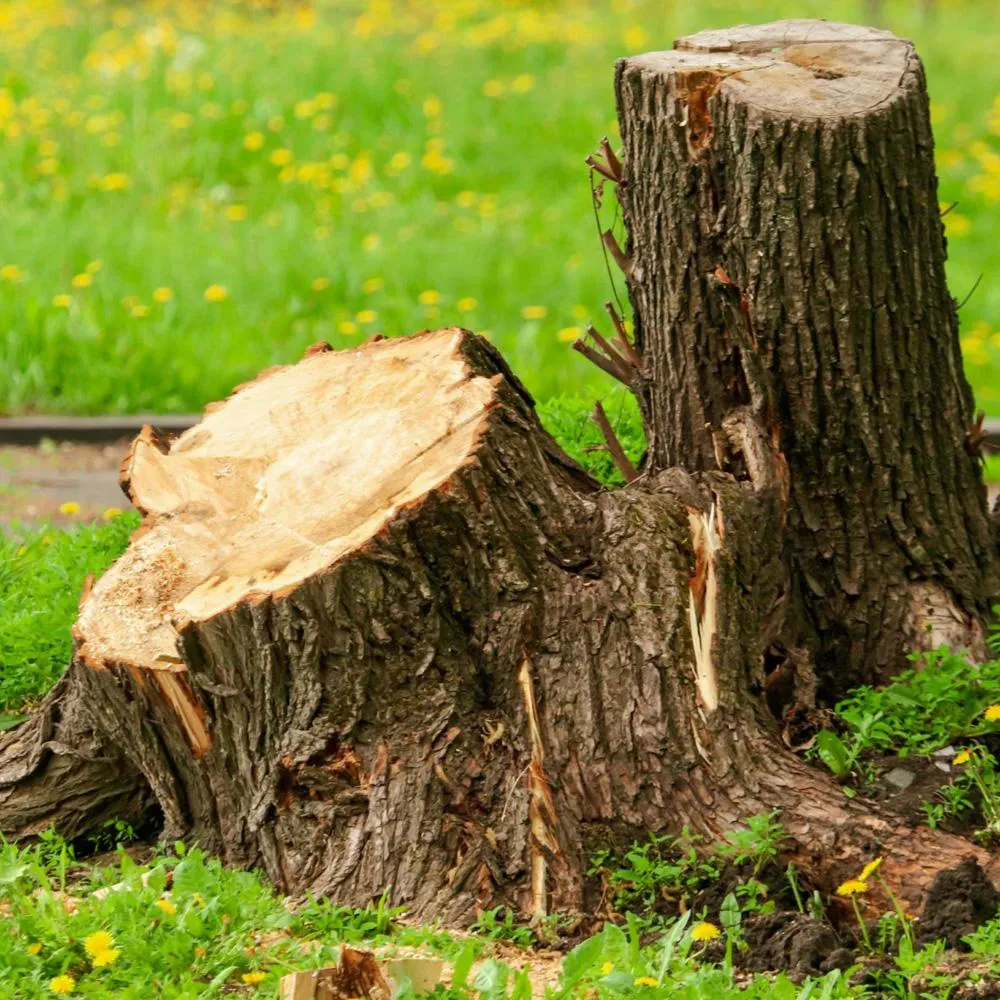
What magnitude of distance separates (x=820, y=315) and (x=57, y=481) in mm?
3852

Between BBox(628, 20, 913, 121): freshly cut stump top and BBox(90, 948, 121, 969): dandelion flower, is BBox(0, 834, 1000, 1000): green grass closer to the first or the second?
BBox(90, 948, 121, 969): dandelion flower

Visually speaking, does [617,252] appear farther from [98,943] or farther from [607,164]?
[98,943]

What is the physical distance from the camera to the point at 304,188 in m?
9.17

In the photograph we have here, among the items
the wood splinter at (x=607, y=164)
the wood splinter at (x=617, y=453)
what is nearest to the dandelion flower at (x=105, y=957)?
the wood splinter at (x=617, y=453)

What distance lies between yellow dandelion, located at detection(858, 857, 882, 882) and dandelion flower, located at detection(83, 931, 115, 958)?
4.64ft

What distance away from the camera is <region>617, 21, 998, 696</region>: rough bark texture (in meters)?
3.51

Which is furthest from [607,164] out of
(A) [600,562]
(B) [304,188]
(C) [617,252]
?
(B) [304,188]

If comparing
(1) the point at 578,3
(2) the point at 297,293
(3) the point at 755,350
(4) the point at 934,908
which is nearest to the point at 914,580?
(3) the point at 755,350

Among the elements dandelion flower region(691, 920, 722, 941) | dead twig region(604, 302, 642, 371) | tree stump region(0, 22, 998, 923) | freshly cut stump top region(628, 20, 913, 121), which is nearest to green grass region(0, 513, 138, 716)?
tree stump region(0, 22, 998, 923)

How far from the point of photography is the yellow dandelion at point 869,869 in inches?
122

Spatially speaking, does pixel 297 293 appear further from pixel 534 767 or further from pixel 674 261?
pixel 534 767

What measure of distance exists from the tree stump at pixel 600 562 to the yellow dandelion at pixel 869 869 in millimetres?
26

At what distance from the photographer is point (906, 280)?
3613mm

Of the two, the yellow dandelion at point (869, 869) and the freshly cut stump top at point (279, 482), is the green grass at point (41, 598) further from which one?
the yellow dandelion at point (869, 869)
